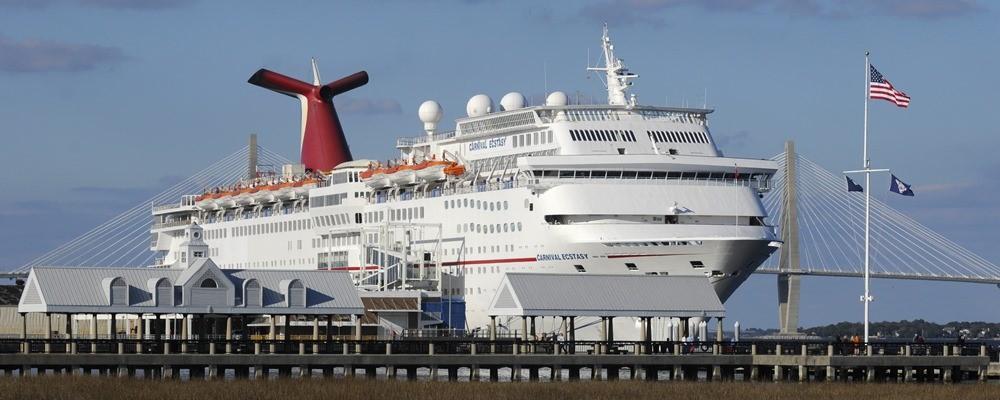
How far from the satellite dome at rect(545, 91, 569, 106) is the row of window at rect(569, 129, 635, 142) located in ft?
11.6

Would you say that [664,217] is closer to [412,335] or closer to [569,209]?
[569,209]

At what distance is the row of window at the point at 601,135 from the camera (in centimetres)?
8319

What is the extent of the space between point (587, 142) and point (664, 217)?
624 centimetres

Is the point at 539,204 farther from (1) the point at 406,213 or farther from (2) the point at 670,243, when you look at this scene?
(1) the point at 406,213

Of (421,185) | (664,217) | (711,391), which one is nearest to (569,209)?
(664,217)

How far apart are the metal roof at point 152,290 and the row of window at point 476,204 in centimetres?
1376

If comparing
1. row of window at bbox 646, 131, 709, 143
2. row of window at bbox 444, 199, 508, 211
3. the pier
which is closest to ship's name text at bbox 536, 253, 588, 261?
row of window at bbox 444, 199, 508, 211

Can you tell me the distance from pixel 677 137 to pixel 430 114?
670 inches

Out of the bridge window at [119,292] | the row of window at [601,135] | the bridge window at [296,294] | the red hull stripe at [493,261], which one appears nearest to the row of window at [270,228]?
the red hull stripe at [493,261]

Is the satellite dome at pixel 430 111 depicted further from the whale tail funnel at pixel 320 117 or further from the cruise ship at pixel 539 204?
the whale tail funnel at pixel 320 117

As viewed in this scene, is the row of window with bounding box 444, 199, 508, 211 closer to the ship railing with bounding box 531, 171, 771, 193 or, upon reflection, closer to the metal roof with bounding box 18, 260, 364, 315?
the ship railing with bounding box 531, 171, 771, 193

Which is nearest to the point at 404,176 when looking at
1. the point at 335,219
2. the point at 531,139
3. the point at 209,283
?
the point at 335,219

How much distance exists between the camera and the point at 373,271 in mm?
89500

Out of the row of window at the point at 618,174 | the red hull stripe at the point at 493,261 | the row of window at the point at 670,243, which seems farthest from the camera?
the row of window at the point at 618,174
